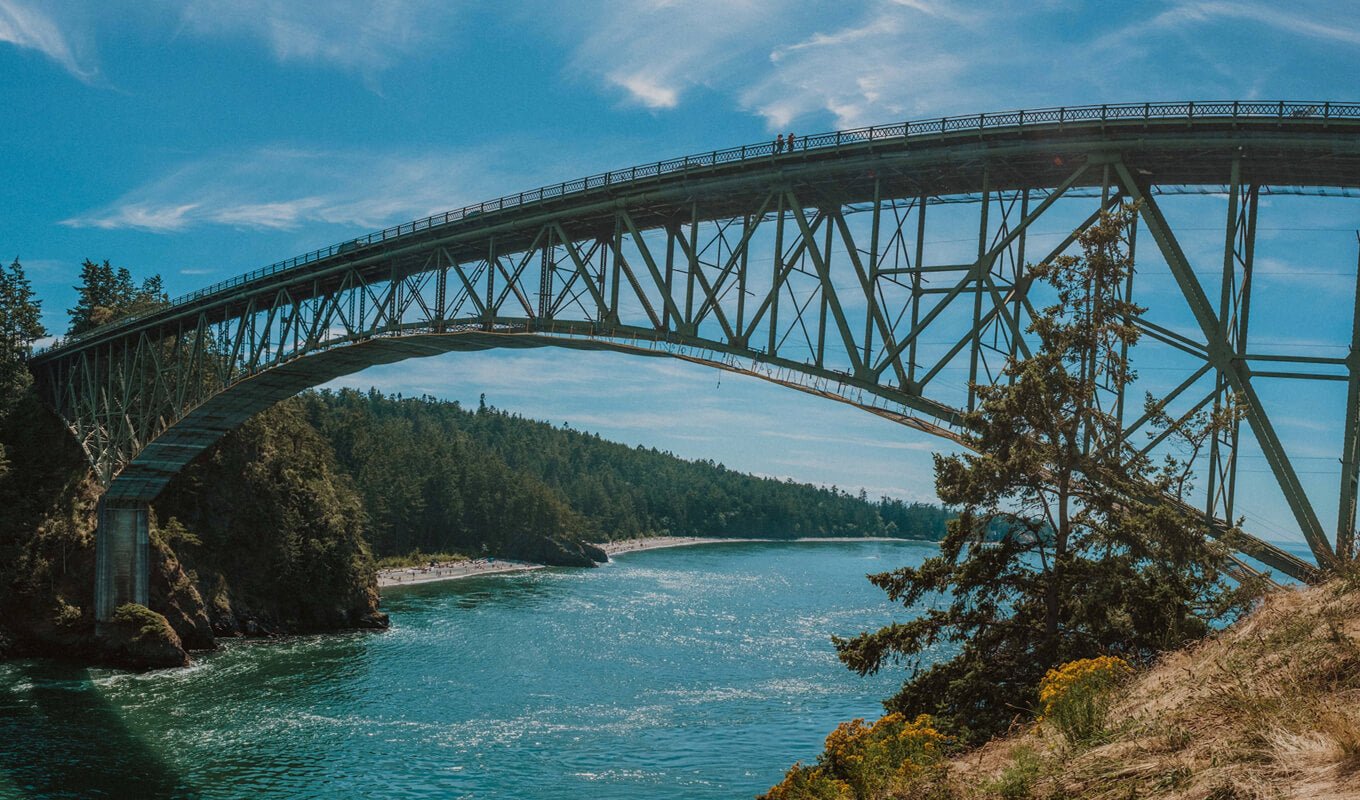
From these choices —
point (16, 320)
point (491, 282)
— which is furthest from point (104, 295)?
point (491, 282)

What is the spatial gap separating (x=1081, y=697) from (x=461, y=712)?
35.6 metres

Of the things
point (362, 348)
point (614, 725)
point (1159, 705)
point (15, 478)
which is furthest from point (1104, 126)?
point (15, 478)

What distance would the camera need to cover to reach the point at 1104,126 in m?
24.1

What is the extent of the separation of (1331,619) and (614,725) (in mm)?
32763

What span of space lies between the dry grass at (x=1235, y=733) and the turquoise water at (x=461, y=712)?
2168 cm

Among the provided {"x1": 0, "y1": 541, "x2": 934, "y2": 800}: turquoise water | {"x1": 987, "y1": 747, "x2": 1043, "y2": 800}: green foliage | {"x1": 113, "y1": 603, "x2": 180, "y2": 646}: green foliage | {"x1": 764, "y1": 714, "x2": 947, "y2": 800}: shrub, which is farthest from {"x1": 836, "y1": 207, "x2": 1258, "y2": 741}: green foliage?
{"x1": 113, "y1": 603, "x2": 180, "y2": 646}: green foliage

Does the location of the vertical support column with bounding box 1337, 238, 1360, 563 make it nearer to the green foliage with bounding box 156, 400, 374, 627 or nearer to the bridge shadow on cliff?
the bridge shadow on cliff

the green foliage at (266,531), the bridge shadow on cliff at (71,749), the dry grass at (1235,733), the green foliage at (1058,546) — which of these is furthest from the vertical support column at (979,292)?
the green foliage at (266,531)

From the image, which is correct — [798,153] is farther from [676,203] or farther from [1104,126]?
[1104,126]

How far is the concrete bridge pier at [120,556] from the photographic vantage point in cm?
5184

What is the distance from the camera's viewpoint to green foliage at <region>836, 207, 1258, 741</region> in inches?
658

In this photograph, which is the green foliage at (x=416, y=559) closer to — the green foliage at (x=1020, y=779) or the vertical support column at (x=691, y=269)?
the vertical support column at (x=691, y=269)

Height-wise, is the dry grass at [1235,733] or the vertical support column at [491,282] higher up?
the vertical support column at [491,282]

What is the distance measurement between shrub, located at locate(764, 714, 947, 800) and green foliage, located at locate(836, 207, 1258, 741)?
9.50ft
